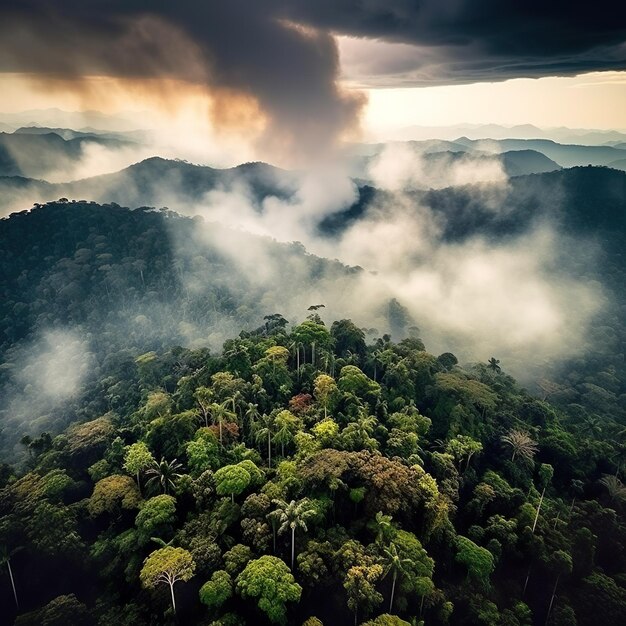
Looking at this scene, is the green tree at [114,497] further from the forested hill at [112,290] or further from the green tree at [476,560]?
the forested hill at [112,290]

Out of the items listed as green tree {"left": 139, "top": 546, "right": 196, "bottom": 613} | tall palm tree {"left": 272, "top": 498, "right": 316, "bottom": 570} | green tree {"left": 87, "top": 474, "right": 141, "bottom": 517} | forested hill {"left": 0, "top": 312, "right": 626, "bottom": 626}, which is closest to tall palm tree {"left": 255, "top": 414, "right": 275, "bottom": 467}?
forested hill {"left": 0, "top": 312, "right": 626, "bottom": 626}

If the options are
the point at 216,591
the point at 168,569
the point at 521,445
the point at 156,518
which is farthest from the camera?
the point at 521,445

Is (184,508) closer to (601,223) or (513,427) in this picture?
(513,427)

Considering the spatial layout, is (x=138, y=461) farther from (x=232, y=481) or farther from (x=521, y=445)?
(x=521, y=445)

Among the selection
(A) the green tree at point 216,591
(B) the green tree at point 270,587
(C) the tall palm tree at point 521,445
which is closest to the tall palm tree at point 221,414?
(A) the green tree at point 216,591

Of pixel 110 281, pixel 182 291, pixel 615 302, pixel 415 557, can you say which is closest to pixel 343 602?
pixel 415 557

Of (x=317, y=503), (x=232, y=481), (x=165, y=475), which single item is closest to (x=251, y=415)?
(x=232, y=481)
